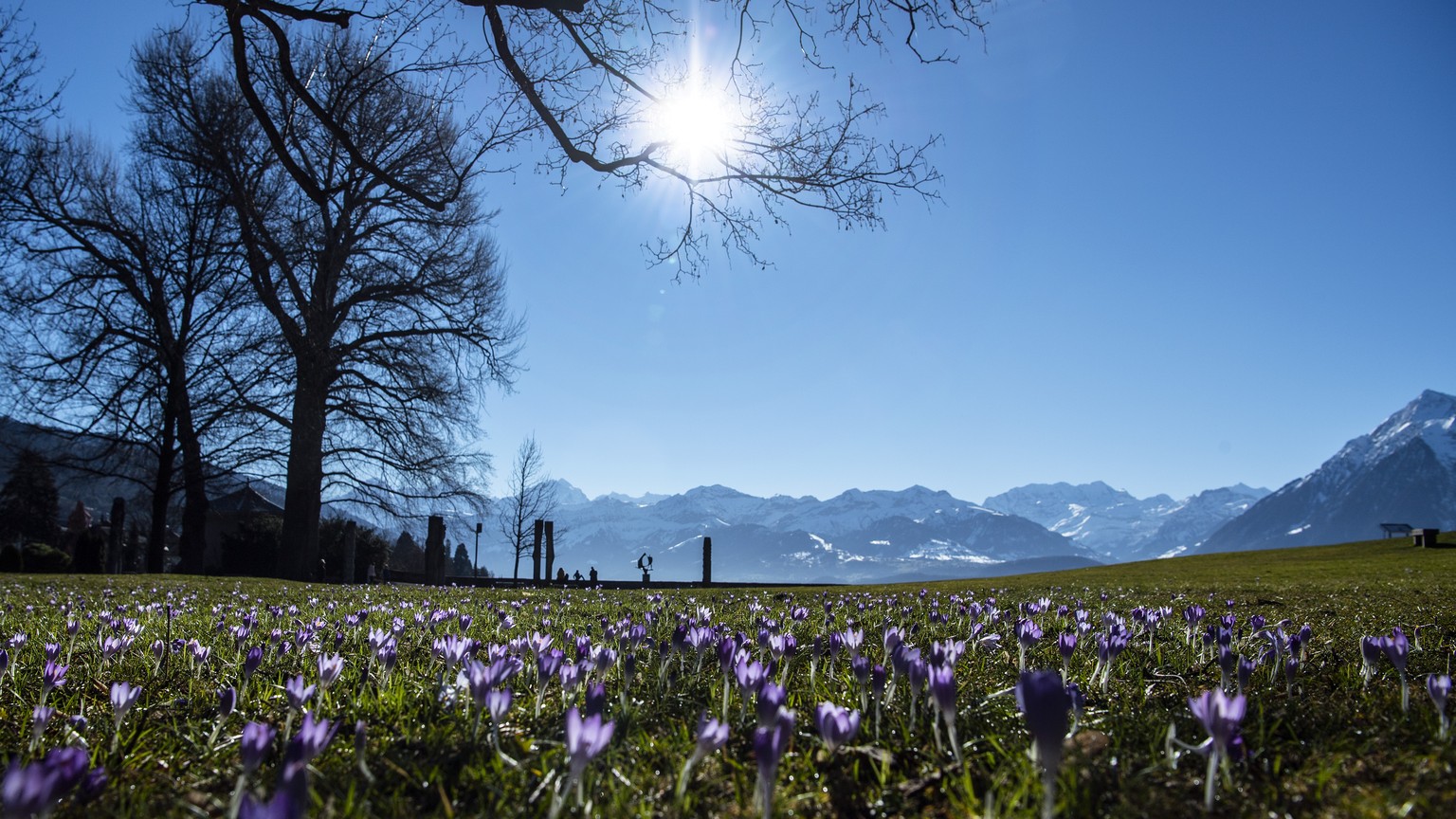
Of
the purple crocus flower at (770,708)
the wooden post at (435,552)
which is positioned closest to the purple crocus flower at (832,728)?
the purple crocus flower at (770,708)

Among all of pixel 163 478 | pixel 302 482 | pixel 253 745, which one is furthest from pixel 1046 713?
pixel 163 478

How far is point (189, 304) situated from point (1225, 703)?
27.3 m

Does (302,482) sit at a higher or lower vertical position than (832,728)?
higher

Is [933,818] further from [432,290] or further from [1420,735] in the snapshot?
[432,290]

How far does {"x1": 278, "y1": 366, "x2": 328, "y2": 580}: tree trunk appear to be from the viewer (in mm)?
20406

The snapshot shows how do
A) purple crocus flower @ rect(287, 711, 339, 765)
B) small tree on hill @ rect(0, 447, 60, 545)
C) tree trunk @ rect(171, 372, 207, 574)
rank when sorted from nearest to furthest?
purple crocus flower @ rect(287, 711, 339, 765) → tree trunk @ rect(171, 372, 207, 574) → small tree on hill @ rect(0, 447, 60, 545)

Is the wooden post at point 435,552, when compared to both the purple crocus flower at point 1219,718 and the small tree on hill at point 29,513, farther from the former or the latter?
the small tree on hill at point 29,513

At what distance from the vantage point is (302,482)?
20.5 m

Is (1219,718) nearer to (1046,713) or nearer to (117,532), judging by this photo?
(1046,713)

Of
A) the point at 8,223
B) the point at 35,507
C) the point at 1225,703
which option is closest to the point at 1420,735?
the point at 1225,703

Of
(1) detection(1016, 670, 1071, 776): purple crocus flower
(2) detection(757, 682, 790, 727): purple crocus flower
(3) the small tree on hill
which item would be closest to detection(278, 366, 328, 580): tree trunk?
(2) detection(757, 682, 790, 727): purple crocus flower

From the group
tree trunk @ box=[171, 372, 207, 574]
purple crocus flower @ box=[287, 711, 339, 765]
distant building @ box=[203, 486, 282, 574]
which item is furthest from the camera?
distant building @ box=[203, 486, 282, 574]

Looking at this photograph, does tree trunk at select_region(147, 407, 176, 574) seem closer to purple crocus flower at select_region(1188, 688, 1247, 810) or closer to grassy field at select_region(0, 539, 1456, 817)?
grassy field at select_region(0, 539, 1456, 817)

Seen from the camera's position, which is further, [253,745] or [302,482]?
[302,482]
